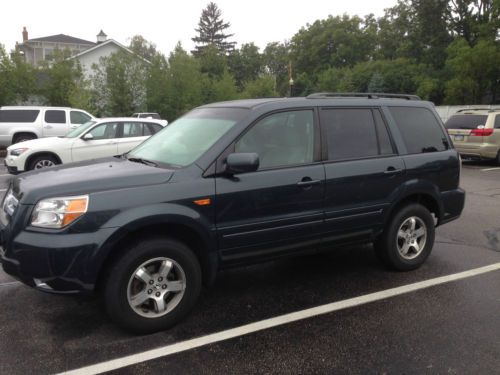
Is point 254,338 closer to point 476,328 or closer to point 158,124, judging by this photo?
point 476,328

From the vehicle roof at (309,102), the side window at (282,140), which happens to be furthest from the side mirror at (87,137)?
the side window at (282,140)

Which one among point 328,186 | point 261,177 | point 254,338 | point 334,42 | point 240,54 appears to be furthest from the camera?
point 240,54

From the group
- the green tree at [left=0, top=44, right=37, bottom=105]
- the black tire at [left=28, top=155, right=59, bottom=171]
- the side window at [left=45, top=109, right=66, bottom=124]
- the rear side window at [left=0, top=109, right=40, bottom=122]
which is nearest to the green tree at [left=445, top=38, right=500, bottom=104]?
the green tree at [left=0, top=44, right=37, bottom=105]

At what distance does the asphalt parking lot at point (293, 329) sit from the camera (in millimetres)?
3062

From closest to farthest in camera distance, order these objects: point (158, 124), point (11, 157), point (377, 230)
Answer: point (377, 230) < point (11, 157) < point (158, 124)

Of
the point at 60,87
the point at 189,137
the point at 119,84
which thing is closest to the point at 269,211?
the point at 189,137

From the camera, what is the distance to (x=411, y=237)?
483 cm

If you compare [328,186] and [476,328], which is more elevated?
[328,186]

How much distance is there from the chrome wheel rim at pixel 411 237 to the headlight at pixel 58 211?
125 inches

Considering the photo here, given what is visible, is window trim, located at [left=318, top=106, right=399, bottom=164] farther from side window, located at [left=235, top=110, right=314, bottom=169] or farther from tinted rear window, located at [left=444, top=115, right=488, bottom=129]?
tinted rear window, located at [left=444, top=115, right=488, bottom=129]

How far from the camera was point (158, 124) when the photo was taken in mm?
11594

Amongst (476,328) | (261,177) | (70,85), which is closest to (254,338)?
(261,177)

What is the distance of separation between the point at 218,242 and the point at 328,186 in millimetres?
1163

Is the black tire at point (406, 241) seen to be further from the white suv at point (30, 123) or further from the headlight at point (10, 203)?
the white suv at point (30, 123)
